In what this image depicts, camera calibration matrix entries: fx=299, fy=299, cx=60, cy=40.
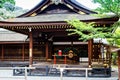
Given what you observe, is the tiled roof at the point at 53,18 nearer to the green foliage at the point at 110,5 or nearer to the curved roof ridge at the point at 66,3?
the curved roof ridge at the point at 66,3

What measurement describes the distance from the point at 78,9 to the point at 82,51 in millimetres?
4790

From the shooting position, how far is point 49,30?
20.7 metres

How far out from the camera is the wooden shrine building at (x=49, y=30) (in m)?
19.6

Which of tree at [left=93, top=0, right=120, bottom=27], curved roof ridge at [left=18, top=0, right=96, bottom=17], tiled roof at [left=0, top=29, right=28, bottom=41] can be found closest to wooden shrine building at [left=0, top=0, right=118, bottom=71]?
curved roof ridge at [left=18, top=0, right=96, bottom=17]

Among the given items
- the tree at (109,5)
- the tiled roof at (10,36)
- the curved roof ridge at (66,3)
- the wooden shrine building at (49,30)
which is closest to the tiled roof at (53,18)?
the wooden shrine building at (49,30)

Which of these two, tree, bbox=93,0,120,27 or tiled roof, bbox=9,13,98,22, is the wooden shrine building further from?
tree, bbox=93,0,120,27

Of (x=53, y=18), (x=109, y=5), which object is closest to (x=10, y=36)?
(x=53, y=18)

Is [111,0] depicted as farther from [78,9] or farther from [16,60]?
[16,60]

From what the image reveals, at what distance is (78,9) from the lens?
2120 cm

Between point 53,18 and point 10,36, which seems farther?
point 10,36

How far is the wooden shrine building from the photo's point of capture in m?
19.6

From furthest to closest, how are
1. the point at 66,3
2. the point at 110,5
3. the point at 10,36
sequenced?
the point at 10,36 → the point at 66,3 → the point at 110,5

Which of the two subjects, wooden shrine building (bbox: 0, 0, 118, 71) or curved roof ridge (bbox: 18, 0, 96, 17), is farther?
curved roof ridge (bbox: 18, 0, 96, 17)

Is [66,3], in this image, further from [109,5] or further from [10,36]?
[10,36]
